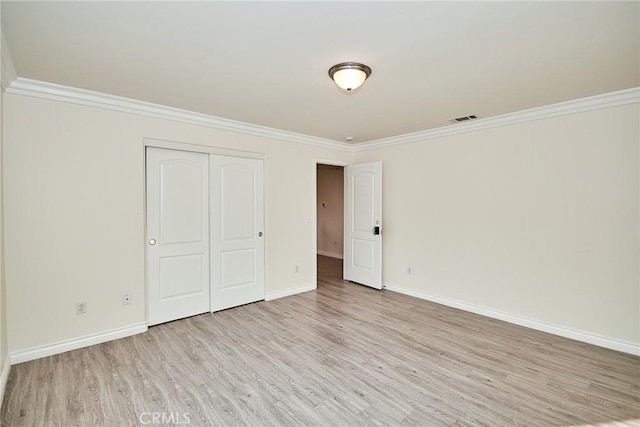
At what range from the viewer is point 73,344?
2977 mm

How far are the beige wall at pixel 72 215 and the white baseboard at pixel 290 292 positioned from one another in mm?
1670

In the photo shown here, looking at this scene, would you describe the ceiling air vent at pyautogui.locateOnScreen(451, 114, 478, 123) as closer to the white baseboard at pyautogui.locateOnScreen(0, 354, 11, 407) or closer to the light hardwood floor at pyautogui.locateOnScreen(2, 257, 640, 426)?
the light hardwood floor at pyautogui.locateOnScreen(2, 257, 640, 426)

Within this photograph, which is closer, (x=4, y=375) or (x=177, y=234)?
(x=4, y=375)

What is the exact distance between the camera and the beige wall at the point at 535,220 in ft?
9.91

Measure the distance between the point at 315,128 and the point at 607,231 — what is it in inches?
135

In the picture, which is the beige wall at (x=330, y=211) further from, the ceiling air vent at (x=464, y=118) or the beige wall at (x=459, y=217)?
the ceiling air vent at (x=464, y=118)

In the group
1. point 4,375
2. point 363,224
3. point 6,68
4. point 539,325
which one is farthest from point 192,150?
point 539,325

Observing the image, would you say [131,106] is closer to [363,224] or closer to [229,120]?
[229,120]

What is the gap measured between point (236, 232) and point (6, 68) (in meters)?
2.59

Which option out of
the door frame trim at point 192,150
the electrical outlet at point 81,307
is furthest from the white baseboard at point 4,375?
the door frame trim at point 192,150

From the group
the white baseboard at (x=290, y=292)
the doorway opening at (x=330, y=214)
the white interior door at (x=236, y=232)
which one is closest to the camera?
the white interior door at (x=236, y=232)

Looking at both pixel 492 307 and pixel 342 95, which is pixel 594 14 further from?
pixel 492 307

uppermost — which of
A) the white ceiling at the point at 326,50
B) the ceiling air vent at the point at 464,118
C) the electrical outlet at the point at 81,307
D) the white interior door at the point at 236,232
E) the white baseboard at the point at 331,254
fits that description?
the ceiling air vent at the point at 464,118

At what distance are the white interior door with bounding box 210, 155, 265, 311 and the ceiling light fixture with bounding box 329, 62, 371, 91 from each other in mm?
2155
